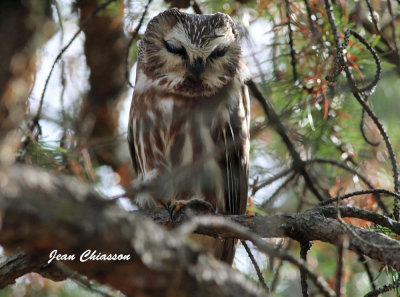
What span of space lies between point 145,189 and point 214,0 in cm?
277

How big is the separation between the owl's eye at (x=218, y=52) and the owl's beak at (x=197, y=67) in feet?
0.43

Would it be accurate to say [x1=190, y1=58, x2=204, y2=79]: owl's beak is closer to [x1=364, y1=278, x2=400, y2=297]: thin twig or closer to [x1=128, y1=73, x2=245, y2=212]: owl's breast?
[x1=128, y1=73, x2=245, y2=212]: owl's breast

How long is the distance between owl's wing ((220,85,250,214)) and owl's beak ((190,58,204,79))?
0.32m

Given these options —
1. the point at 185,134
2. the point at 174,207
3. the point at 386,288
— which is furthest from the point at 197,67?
the point at 386,288

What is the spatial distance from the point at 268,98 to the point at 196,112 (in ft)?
1.47

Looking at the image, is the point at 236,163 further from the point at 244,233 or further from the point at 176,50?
the point at 244,233

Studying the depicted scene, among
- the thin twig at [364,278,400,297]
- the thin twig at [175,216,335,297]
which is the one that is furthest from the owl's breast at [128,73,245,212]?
the thin twig at [175,216,335,297]

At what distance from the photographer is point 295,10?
2.97 m

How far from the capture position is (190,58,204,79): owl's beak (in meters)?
2.85

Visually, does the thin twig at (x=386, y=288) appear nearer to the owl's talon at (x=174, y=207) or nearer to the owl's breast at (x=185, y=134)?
the owl's talon at (x=174, y=207)

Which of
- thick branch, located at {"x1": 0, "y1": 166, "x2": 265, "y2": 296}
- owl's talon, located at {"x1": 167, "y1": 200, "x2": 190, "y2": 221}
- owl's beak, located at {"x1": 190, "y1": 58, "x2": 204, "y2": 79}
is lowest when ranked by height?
owl's talon, located at {"x1": 167, "y1": 200, "x2": 190, "y2": 221}

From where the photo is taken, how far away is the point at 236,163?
9.93 feet

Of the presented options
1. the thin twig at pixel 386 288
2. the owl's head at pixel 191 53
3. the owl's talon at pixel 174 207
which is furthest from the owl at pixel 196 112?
the thin twig at pixel 386 288

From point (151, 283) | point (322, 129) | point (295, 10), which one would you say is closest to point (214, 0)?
point (295, 10)
